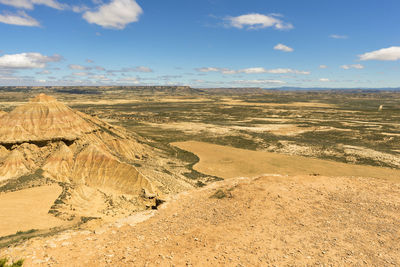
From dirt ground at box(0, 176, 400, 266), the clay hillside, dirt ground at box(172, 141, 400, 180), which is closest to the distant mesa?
the clay hillside

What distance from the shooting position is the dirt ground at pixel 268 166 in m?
39.5

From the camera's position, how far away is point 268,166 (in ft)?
143

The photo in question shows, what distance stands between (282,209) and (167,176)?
766 inches

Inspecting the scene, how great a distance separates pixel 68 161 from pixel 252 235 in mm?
25639

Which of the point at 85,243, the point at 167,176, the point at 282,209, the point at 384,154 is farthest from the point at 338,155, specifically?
the point at 85,243

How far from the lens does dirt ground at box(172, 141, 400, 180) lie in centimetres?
3947

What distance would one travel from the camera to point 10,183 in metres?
25.1

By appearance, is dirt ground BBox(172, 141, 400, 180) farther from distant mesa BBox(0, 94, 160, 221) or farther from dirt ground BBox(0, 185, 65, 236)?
dirt ground BBox(0, 185, 65, 236)

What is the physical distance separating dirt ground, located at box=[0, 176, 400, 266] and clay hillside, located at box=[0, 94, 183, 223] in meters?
8.08

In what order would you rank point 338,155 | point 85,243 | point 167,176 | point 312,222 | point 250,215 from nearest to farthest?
point 85,243
point 312,222
point 250,215
point 167,176
point 338,155

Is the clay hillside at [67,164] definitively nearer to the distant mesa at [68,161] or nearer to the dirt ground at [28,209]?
the distant mesa at [68,161]

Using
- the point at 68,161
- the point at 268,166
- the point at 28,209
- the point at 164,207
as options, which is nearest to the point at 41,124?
the point at 68,161

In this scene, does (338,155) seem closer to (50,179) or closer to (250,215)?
(250,215)

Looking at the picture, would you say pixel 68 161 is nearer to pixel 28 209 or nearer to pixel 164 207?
pixel 28 209
